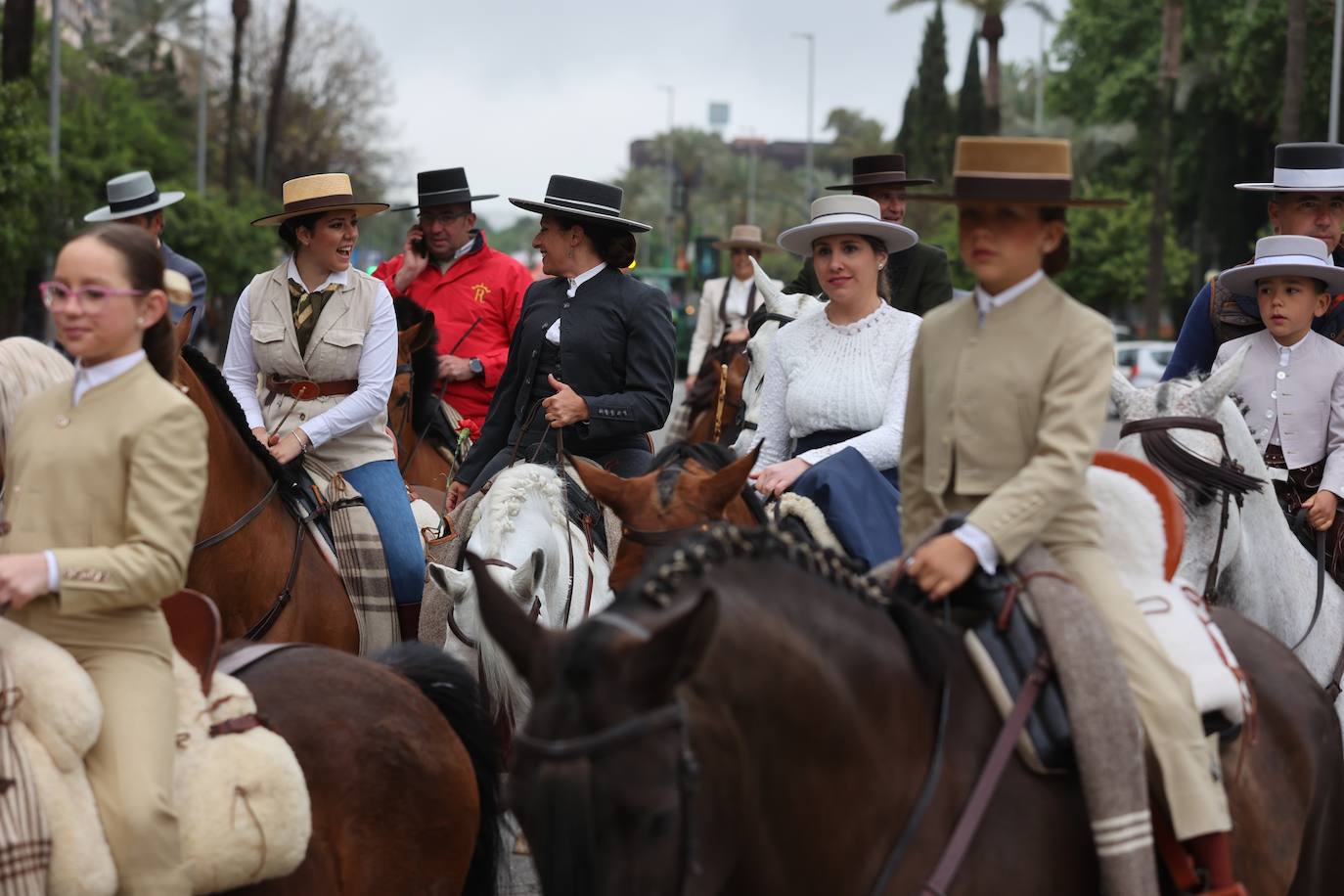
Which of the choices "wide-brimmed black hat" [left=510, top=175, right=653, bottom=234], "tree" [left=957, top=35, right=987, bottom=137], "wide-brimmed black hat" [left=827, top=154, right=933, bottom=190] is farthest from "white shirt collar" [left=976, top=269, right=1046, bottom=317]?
"tree" [left=957, top=35, right=987, bottom=137]

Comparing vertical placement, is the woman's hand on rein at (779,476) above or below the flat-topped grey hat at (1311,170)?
below

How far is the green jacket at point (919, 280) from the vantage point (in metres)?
9.17

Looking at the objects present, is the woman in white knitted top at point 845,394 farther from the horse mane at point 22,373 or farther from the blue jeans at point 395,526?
the horse mane at point 22,373

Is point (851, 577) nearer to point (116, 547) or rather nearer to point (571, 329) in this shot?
point (116, 547)

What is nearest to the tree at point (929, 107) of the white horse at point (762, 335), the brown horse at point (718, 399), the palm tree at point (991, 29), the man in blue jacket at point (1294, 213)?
the palm tree at point (991, 29)

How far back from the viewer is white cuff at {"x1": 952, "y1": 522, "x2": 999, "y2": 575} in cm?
359

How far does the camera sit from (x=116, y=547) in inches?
144

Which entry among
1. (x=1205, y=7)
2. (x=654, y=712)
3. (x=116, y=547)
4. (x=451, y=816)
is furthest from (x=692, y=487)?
Result: (x=1205, y=7)

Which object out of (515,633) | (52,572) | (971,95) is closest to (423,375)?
(52,572)

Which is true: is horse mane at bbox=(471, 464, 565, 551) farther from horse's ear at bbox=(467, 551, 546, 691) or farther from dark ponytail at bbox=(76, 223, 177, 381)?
horse's ear at bbox=(467, 551, 546, 691)

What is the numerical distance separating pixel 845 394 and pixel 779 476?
48 centimetres

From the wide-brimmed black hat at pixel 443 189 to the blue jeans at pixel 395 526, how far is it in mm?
3389

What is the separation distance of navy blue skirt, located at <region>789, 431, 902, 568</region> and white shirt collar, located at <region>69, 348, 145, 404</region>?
2.61 m

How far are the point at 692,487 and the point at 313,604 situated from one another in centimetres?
186
